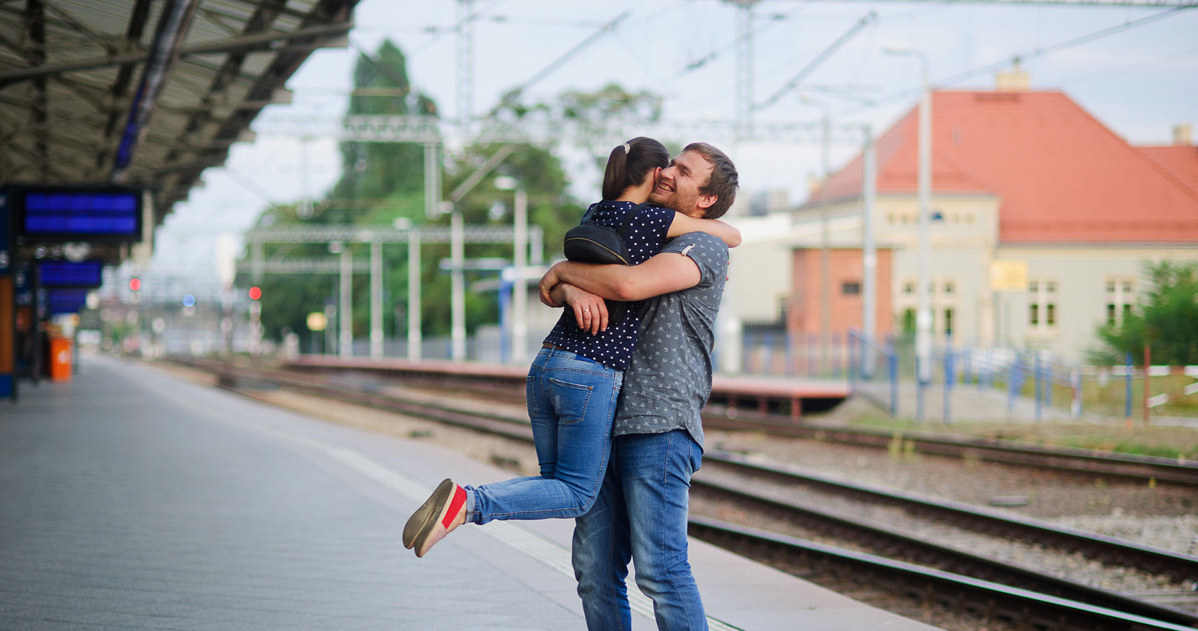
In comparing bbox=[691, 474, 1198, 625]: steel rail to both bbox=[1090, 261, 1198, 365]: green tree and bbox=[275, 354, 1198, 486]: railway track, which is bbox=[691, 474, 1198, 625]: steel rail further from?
bbox=[1090, 261, 1198, 365]: green tree

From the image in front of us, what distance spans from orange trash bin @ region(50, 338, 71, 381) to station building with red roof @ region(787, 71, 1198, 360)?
2204cm

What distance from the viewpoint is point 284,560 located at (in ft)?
20.8

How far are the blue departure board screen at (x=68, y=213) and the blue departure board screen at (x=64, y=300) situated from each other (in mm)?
26649

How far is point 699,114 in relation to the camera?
26.7 meters

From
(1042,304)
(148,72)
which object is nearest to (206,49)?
(148,72)

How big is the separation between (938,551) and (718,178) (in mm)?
5270

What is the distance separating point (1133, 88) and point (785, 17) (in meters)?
7.57

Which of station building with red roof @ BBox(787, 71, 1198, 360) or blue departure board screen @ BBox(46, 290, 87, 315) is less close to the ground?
station building with red roof @ BBox(787, 71, 1198, 360)

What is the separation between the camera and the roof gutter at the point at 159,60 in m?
11.6

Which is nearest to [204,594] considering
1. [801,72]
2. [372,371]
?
[801,72]

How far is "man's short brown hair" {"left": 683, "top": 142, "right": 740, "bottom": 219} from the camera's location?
12.1ft

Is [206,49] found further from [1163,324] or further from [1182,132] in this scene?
[1182,132]

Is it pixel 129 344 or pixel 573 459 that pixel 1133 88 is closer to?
pixel 573 459

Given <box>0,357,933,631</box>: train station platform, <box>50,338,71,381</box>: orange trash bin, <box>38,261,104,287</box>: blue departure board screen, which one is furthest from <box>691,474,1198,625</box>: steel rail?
<box>50,338,71,381</box>: orange trash bin
